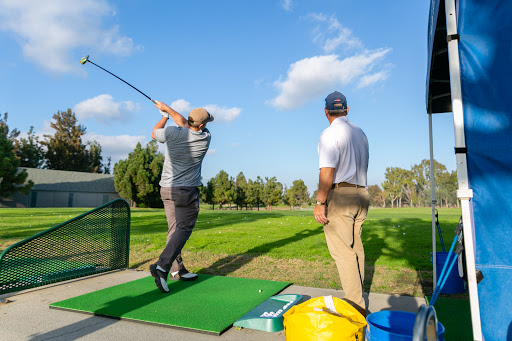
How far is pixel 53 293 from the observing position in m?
4.30

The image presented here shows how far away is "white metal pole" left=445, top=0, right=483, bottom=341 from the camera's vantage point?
2.03 meters

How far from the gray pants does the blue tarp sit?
3.30m

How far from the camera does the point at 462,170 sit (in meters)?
2.16

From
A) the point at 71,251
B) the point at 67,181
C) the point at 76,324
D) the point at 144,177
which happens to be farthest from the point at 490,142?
the point at 67,181

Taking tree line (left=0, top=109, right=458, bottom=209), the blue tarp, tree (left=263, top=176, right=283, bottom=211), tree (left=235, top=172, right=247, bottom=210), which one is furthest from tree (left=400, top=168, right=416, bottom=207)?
the blue tarp

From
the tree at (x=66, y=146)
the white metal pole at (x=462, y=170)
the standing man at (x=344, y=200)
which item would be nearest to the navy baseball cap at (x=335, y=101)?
the standing man at (x=344, y=200)

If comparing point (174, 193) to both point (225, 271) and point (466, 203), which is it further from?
point (466, 203)

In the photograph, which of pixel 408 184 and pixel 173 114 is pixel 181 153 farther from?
pixel 408 184

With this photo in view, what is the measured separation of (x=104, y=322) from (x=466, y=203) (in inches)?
129

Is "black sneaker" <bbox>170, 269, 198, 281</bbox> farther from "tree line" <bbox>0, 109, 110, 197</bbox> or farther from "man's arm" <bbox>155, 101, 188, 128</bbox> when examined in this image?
"tree line" <bbox>0, 109, 110, 197</bbox>

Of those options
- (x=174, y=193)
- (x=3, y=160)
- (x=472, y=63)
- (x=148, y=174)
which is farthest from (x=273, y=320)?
(x=148, y=174)

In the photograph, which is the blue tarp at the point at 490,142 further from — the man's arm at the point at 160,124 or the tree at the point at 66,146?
the tree at the point at 66,146

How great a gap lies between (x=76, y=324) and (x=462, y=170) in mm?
3535

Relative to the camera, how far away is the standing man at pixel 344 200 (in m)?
3.19
